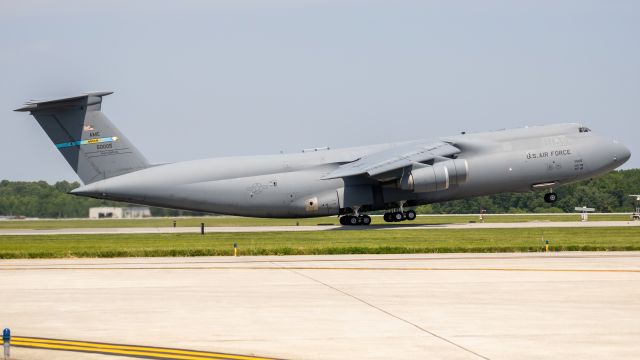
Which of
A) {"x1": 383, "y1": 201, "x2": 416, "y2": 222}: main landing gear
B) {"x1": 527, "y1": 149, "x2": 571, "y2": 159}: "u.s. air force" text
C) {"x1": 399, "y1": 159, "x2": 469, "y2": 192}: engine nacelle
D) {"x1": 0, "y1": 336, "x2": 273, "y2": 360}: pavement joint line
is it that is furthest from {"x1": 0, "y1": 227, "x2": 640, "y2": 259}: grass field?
{"x1": 0, "y1": 336, "x2": 273, "y2": 360}: pavement joint line

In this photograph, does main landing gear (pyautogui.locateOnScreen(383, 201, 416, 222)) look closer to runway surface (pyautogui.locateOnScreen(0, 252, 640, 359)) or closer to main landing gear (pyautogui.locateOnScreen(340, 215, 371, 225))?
main landing gear (pyautogui.locateOnScreen(340, 215, 371, 225))

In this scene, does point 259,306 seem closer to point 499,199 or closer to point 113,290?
point 113,290

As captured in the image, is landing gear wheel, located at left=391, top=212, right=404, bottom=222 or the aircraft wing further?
landing gear wheel, located at left=391, top=212, right=404, bottom=222

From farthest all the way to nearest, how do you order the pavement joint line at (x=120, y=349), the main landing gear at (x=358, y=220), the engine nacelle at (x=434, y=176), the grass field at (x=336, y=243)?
the main landing gear at (x=358, y=220) → the engine nacelle at (x=434, y=176) → the grass field at (x=336, y=243) → the pavement joint line at (x=120, y=349)

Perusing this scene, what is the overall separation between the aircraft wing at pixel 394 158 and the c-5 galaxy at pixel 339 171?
6cm

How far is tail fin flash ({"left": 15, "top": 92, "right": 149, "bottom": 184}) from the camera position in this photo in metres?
45.4

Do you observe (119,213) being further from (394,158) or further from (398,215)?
(394,158)

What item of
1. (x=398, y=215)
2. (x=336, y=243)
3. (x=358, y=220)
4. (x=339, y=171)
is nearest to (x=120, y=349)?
(x=336, y=243)

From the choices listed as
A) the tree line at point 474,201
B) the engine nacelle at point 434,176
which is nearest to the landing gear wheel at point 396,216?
Answer: the engine nacelle at point 434,176

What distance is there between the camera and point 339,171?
158 ft

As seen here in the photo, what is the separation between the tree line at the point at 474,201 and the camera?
75.4 metres

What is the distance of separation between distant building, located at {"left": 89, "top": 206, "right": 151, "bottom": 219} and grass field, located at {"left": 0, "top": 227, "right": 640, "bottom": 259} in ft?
102

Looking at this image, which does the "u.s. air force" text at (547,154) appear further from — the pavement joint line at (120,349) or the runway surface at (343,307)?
the pavement joint line at (120,349)

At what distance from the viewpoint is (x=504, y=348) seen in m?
13.1
